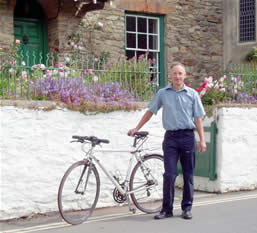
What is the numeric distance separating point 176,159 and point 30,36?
710cm

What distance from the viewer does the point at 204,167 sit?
805 centimetres

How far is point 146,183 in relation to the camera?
6371mm

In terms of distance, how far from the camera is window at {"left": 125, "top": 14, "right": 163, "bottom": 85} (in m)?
13.3

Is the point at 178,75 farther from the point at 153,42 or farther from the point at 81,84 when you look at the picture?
the point at 153,42

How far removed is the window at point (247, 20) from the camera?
14.6 m

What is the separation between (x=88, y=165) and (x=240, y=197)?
2.87 meters

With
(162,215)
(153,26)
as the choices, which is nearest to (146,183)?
(162,215)

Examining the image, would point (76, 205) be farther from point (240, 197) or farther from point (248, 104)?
point (248, 104)

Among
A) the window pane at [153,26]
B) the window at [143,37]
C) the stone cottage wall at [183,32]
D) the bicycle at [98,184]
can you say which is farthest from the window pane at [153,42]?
the bicycle at [98,184]

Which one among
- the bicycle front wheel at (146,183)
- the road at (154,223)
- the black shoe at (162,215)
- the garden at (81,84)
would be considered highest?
the garden at (81,84)

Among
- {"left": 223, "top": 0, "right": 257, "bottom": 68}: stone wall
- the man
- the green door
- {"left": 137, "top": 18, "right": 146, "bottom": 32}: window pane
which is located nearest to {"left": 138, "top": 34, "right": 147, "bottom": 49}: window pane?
{"left": 137, "top": 18, "right": 146, "bottom": 32}: window pane

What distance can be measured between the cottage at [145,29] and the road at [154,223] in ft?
19.7

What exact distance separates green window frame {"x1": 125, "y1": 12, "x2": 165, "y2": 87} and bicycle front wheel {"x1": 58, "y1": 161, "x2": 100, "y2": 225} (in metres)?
7.53

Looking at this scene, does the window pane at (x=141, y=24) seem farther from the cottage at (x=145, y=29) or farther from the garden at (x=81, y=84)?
the garden at (x=81, y=84)
